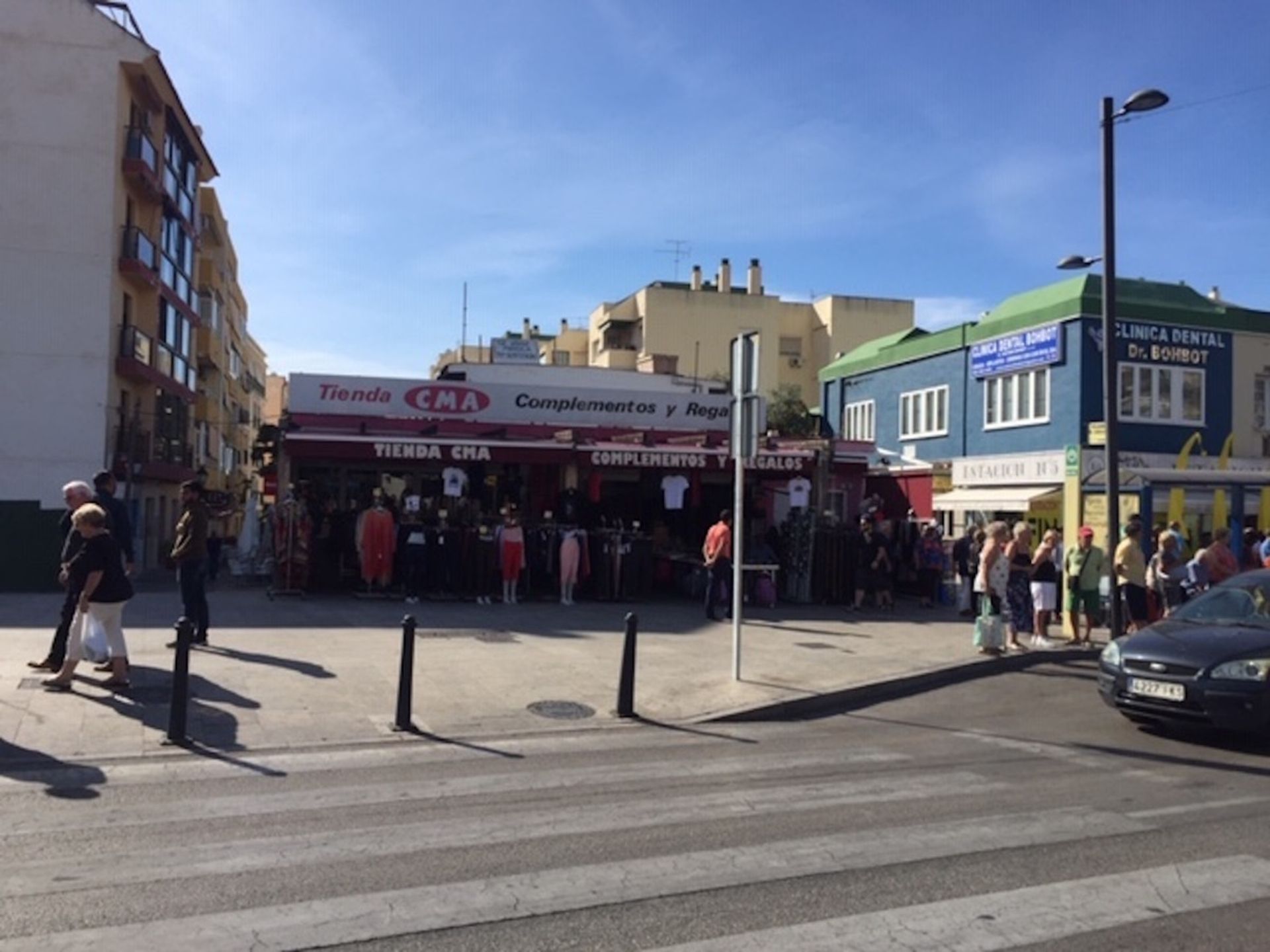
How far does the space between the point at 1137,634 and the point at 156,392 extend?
29563 millimetres

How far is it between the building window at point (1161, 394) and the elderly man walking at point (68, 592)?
23.4 m

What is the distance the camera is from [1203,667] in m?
8.83

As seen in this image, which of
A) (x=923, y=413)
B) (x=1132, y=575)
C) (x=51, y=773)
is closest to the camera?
(x=51, y=773)

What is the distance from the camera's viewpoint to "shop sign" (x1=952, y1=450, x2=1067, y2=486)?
86.7ft

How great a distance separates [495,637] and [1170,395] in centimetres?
2034

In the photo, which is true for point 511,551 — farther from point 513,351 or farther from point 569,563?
point 513,351

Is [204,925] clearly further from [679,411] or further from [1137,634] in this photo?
[679,411]

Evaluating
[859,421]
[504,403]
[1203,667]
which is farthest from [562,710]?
[859,421]

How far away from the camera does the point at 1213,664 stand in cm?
882

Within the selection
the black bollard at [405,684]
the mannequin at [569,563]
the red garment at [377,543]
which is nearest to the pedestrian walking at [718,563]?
the mannequin at [569,563]

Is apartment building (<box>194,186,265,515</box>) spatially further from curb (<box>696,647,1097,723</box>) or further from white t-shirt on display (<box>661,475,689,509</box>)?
curb (<box>696,647,1097,723</box>)

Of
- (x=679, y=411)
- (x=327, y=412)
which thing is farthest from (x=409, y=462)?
(x=679, y=411)

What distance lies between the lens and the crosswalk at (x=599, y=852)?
4.68m

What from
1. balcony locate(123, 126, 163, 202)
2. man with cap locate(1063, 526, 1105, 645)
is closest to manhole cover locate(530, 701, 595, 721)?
man with cap locate(1063, 526, 1105, 645)
